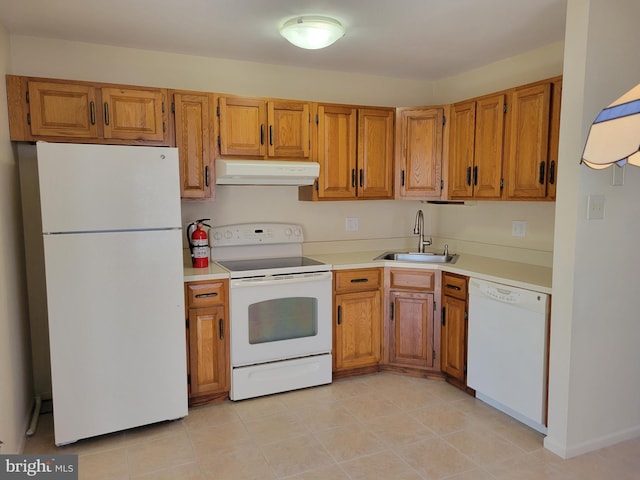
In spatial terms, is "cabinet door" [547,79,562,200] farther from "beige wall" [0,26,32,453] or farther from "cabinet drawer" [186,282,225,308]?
"beige wall" [0,26,32,453]


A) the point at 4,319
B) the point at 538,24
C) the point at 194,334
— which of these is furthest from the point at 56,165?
the point at 538,24

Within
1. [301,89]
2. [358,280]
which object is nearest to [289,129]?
[301,89]

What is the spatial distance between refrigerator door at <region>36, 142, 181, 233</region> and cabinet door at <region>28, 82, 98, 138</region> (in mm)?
477

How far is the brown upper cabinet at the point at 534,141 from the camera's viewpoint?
8.97 feet

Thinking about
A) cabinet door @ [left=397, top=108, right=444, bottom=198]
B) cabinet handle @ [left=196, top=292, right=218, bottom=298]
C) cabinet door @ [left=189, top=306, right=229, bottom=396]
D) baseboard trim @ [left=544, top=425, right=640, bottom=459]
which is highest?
cabinet door @ [left=397, top=108, right=444, bottom=198]

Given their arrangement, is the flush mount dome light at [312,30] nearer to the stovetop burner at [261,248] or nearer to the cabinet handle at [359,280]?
the stovetop burner at [261,248]

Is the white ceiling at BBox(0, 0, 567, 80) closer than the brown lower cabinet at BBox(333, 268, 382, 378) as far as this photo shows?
Yes

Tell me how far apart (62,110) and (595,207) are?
119 inches

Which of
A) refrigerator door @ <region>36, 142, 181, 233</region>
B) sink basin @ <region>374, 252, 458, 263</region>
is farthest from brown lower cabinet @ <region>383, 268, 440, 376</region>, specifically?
refrigerator door @ <region>36, 142, 181, 233</region>

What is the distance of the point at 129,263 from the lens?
2576 mm

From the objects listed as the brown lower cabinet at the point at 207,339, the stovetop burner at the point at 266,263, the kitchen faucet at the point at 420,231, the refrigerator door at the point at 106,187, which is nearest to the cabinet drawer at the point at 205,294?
the brown lower cabinet at the point at 207,339

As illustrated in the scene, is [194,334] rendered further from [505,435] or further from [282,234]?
[505,435]

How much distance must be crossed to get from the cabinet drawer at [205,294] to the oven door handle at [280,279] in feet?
0.30

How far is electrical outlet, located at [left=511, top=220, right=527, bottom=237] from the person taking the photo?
3.38 meters
